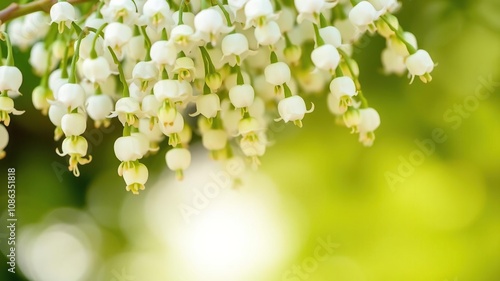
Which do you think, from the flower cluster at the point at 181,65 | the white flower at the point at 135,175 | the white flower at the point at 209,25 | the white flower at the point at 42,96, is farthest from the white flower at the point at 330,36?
the white flower at the point at 42,96

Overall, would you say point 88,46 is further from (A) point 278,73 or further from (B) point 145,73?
(A) point 278,73

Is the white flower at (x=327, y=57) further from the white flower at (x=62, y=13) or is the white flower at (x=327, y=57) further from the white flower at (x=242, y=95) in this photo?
the white flower at (x=62, y=13)

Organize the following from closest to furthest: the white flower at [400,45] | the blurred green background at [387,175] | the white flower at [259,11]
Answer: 1. the white flower at [259,11]
2. the white flower at [400,45]
3. the blurred green background at [387,175]

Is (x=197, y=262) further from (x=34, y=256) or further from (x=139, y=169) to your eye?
(x=139, y=169)

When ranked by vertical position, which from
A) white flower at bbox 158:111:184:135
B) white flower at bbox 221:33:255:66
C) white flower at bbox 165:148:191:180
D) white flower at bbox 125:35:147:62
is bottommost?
white flower at bbox 165:148:191:180

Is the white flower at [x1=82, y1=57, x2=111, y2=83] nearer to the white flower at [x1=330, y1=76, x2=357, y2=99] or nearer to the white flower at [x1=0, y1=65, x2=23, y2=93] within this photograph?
the white flower at [x1=0, y1=65, x2=23, y2=93]

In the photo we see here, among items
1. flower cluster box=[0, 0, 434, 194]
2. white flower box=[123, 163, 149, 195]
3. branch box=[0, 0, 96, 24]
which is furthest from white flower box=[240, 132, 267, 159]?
branch box=[0, 0, 96, 24]

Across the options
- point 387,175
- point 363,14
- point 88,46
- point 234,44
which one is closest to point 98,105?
point 88,46

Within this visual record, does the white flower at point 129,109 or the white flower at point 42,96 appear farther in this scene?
the white flower at point 42,96
